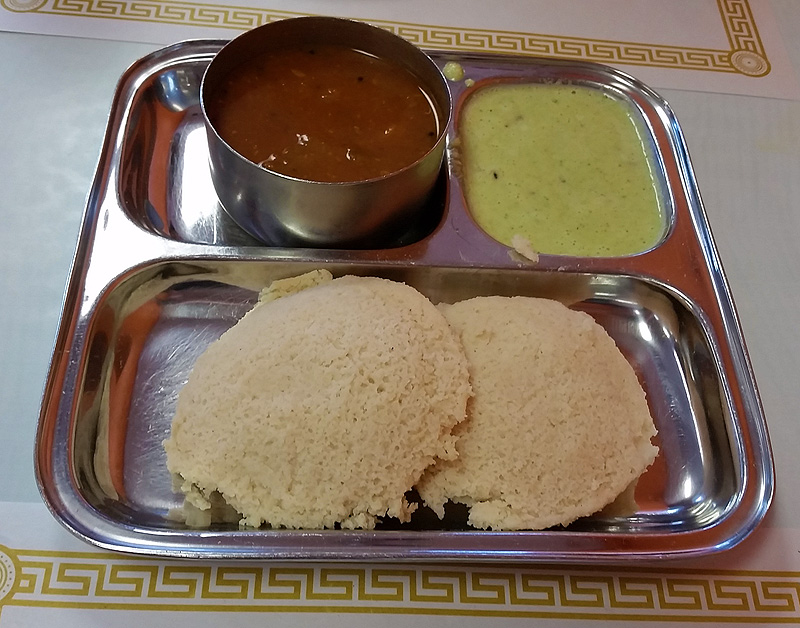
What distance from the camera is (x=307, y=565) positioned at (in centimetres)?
124

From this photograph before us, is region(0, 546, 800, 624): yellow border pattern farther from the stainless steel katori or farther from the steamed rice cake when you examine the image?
the stainless steel katori

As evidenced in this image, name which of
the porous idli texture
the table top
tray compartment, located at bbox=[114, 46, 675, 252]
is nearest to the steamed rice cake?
the porous idli texture

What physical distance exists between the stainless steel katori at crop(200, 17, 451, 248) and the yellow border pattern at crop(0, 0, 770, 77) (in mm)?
Answer: 525

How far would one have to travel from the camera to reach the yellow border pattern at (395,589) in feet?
3.92

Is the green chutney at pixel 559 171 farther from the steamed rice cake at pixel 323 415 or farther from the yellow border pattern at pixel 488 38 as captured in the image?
the steamed rice cake at pixel 323 415

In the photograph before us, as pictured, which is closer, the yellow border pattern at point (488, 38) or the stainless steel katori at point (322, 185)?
the stainless steel katori at point (322, 185)

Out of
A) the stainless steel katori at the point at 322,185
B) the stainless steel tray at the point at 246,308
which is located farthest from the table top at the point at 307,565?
the stainless steel katori at the point at 322,185

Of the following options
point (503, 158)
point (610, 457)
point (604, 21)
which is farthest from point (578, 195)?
point (604, 21)

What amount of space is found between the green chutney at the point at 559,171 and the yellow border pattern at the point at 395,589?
0.78 m

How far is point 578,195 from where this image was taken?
1.76 m

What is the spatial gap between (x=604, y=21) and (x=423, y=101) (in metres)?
1.07

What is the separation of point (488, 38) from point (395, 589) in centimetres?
175

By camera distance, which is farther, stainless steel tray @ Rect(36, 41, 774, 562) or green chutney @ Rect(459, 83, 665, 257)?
green chutney @ Rect(459, 83, 665, 257)

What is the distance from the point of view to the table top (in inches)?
47.7
